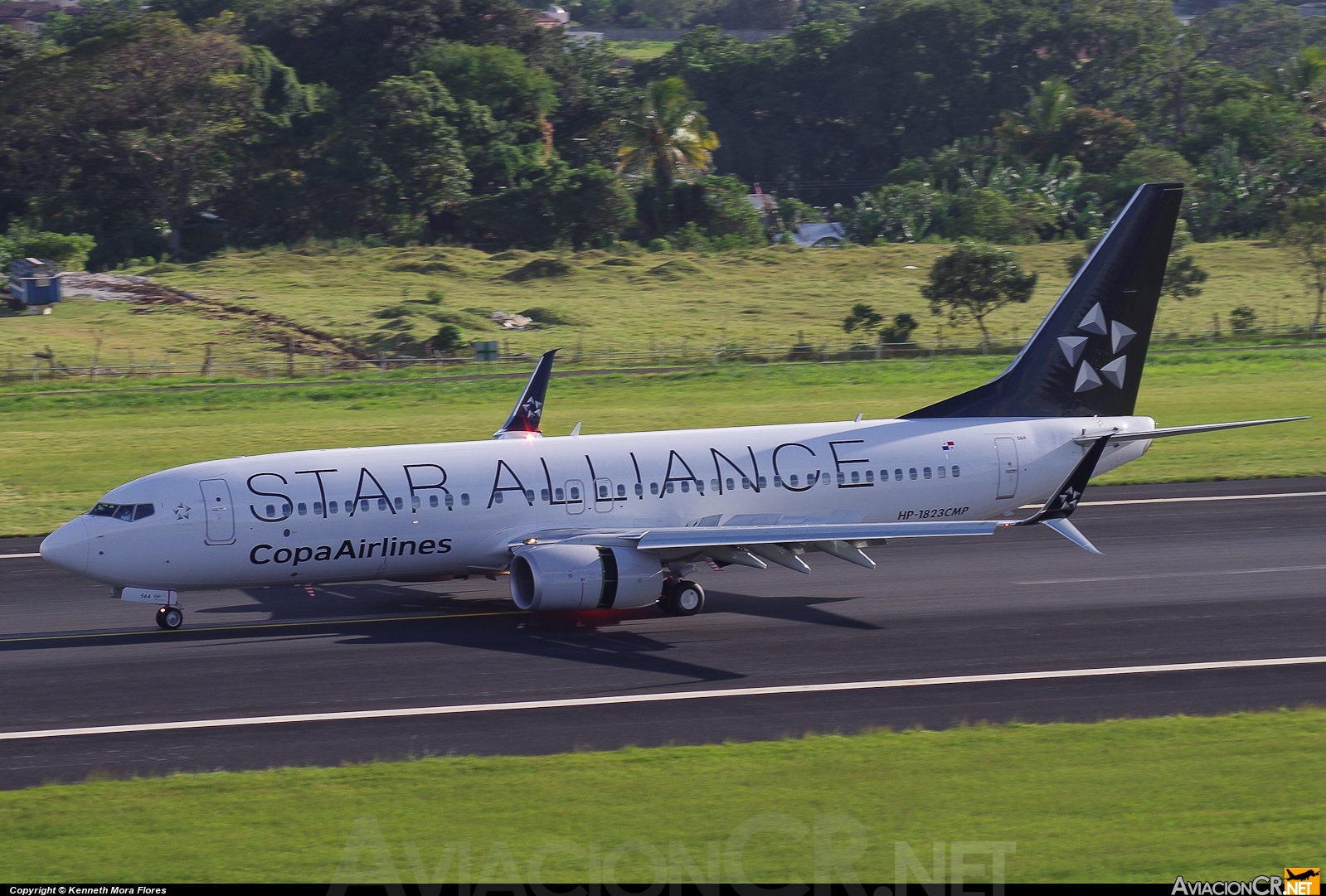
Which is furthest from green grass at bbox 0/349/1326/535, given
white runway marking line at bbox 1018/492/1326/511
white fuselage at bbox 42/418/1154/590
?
white fuselage at bbox 42/418/1154/590

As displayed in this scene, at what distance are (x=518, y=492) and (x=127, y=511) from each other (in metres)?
8.30

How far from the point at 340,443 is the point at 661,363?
31.0 metres

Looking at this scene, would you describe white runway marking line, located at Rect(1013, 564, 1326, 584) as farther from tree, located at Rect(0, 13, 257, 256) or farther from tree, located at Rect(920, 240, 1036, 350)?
tree, located at Rect(0, 13, 257, 256)

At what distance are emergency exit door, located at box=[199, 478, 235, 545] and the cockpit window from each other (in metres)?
1.10

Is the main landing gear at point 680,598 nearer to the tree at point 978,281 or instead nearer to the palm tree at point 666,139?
the tree at point 978,281

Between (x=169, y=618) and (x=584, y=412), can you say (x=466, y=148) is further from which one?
(x=169, y=618)

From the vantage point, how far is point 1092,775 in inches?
808

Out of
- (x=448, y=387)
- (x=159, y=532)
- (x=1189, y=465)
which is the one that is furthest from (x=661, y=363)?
(x=159, y=532)

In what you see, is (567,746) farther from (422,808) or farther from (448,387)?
(448,387)

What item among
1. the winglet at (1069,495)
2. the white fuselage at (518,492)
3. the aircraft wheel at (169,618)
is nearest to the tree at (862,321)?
the white fuselage at (518,492)

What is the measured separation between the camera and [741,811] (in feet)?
63.3

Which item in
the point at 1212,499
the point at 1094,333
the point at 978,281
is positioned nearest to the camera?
the point at 1094,333

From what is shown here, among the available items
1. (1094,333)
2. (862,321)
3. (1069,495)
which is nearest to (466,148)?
(862,321)

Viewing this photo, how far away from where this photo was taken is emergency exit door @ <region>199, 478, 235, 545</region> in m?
30.7
